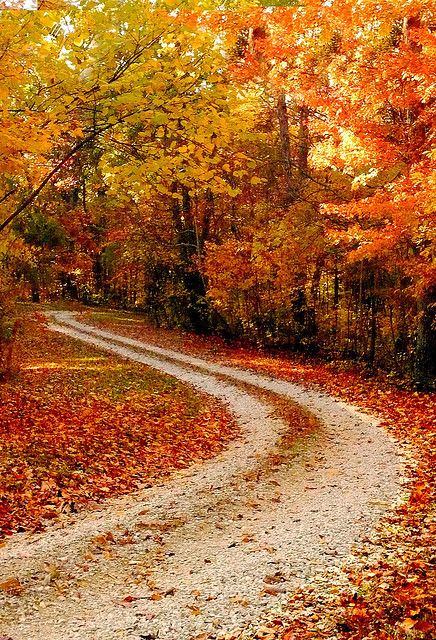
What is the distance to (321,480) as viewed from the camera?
9023 mm

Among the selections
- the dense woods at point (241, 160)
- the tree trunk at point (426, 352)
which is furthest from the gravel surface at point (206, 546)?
the tree trunk at point (426, 352)

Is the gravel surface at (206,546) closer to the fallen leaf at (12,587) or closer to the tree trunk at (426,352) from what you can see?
the fallen leaf at (12,587)

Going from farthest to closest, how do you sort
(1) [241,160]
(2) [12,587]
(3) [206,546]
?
(3) [206,546] < (1) [241,160] < (2) [12,587]

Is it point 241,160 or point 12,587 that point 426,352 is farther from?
point 12,587

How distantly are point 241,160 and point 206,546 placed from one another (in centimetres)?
446

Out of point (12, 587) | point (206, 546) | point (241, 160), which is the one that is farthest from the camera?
point (206, 546)

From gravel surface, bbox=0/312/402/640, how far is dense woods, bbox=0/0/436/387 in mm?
4036

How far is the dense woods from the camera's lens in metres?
5.77

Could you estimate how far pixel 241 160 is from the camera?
650 cm

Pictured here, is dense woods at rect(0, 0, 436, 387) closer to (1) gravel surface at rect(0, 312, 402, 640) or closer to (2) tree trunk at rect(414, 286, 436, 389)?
(2) tree trunk at rect(414, 286, 436, 389)

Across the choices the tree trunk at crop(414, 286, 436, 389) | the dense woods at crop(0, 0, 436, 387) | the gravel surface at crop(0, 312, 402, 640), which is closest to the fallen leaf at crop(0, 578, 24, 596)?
the gravel surface at crop(0, 312, 402, 640)

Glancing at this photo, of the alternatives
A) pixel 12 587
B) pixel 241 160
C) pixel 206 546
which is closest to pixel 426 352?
pixel 206 546

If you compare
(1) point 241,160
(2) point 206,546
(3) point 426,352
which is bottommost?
(2) point 206,546

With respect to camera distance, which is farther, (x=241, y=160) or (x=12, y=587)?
(x=241, y=160)
